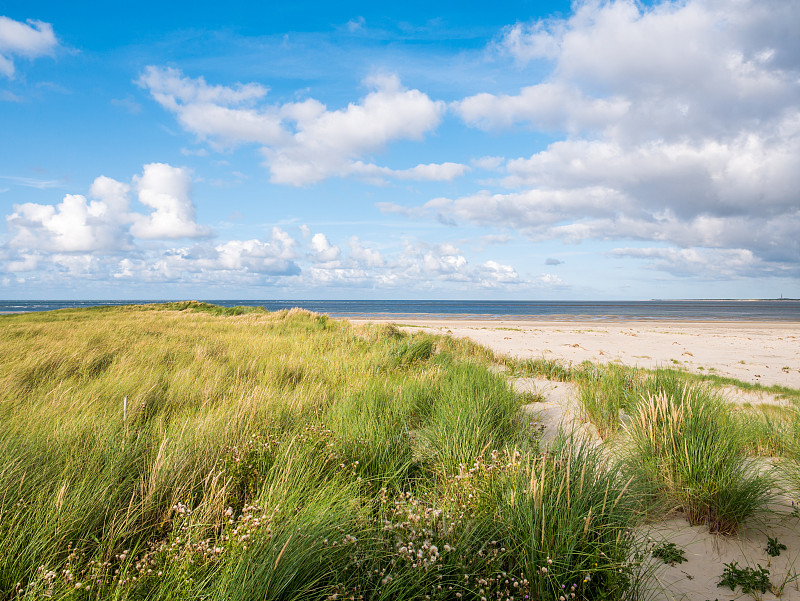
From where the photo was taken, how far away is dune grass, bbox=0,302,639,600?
6.50 ft

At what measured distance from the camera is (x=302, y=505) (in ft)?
8.55

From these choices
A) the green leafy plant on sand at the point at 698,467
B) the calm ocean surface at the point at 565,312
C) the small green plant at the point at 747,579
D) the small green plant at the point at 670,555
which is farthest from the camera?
the calm ocean surface at the point at 565,312

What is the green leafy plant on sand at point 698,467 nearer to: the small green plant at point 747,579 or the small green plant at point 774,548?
the small green plant at point 774,548

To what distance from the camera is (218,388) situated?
5.66 metres

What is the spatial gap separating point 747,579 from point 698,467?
82 centimetres

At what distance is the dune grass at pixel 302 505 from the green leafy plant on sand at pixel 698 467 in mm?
570

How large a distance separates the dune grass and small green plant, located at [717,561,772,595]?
0.58 m

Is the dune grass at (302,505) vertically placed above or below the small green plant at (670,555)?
above

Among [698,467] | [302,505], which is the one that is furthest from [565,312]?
[302,505]

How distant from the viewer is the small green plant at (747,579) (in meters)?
2.37

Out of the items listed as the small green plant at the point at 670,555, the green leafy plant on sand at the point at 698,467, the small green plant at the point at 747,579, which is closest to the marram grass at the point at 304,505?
the small green plant at the point at 670,555

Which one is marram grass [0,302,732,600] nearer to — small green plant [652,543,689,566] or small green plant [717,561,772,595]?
small green plant [652,543,689,566]

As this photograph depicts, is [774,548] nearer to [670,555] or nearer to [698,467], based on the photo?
[698,467]

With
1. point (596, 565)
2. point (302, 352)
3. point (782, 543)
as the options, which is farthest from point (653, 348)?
point (596, 565)
